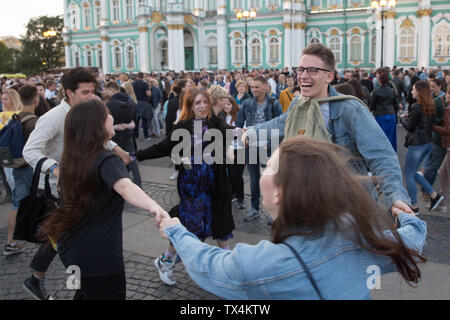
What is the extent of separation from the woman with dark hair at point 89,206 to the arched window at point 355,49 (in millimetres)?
34825

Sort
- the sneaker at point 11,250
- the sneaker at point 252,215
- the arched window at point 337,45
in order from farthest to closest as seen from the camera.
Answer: the arched window at point 337,45, the sneaker at point 252,215, the sneaker at point 11,250

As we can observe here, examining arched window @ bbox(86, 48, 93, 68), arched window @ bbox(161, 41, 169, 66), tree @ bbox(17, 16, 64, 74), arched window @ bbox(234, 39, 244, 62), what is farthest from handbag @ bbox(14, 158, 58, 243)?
tree @ bbox(17, 16, 64, 74)

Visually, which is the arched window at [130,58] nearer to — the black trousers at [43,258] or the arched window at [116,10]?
the arched window at [116,10]

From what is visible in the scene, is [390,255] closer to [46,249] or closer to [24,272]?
[46,249]

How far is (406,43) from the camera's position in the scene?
3162cm

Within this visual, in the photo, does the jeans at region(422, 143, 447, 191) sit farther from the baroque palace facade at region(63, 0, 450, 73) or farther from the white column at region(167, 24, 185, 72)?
the white column at region(167, 24, 185, 72)

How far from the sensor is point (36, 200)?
3354 mm

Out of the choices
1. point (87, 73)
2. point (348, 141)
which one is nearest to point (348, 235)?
point (348, 141)

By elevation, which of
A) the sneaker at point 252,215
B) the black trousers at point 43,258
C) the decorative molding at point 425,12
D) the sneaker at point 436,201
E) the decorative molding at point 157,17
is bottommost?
the sneaker at point 252,215

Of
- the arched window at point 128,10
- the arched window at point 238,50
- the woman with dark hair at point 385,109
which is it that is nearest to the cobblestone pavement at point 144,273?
the woman with dark hair at point 385,109

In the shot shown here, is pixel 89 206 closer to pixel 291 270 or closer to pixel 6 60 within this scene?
pixel 291 270

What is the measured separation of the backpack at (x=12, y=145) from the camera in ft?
15.1

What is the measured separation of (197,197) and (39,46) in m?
61.6

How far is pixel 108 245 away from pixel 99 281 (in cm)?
22
